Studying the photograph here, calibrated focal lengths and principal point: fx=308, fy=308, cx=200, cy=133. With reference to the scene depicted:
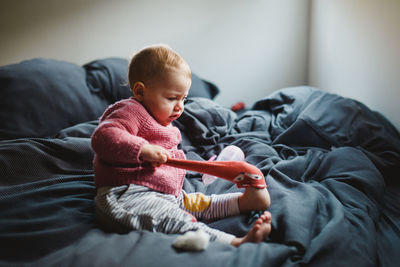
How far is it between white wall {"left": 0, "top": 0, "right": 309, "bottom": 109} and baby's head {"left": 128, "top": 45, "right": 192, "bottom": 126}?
3.79ft

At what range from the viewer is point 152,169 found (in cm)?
86

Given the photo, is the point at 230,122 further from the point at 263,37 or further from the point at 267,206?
the point at 263,37

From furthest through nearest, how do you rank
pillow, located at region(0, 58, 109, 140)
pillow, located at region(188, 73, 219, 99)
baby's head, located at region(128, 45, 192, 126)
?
pillow, located at region(188, 73, 219, 99), pillow, located at region(0, 58, 109, 140), baby's head, located at region(128, 45, 192, 126)

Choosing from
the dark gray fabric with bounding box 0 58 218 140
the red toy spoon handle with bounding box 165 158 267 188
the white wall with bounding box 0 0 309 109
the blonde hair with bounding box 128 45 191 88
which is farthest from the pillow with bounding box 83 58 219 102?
the red toy spoon handle with bounding box 165 158 267 188

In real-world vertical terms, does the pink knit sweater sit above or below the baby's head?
below

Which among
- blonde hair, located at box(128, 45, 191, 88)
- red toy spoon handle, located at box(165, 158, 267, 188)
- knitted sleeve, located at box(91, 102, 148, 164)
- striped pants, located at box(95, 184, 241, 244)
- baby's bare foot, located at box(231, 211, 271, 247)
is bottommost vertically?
baby's bare foot, located at box(231, 211, 271, 247)

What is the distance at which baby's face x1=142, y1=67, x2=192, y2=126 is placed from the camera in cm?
89

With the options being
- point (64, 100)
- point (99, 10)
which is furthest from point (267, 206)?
point (99, 10)

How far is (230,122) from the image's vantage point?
1541 mm

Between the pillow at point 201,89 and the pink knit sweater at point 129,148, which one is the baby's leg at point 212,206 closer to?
the pink knit sweater at point 129,148

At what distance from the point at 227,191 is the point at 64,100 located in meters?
0.91

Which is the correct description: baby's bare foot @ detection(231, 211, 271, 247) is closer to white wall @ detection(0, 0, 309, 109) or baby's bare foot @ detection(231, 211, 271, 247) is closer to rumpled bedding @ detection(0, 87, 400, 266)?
rumpled bedding @ detection(0, 87, 400, 266)

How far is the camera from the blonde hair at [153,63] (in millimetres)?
894

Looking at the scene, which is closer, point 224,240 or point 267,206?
point 224,240
